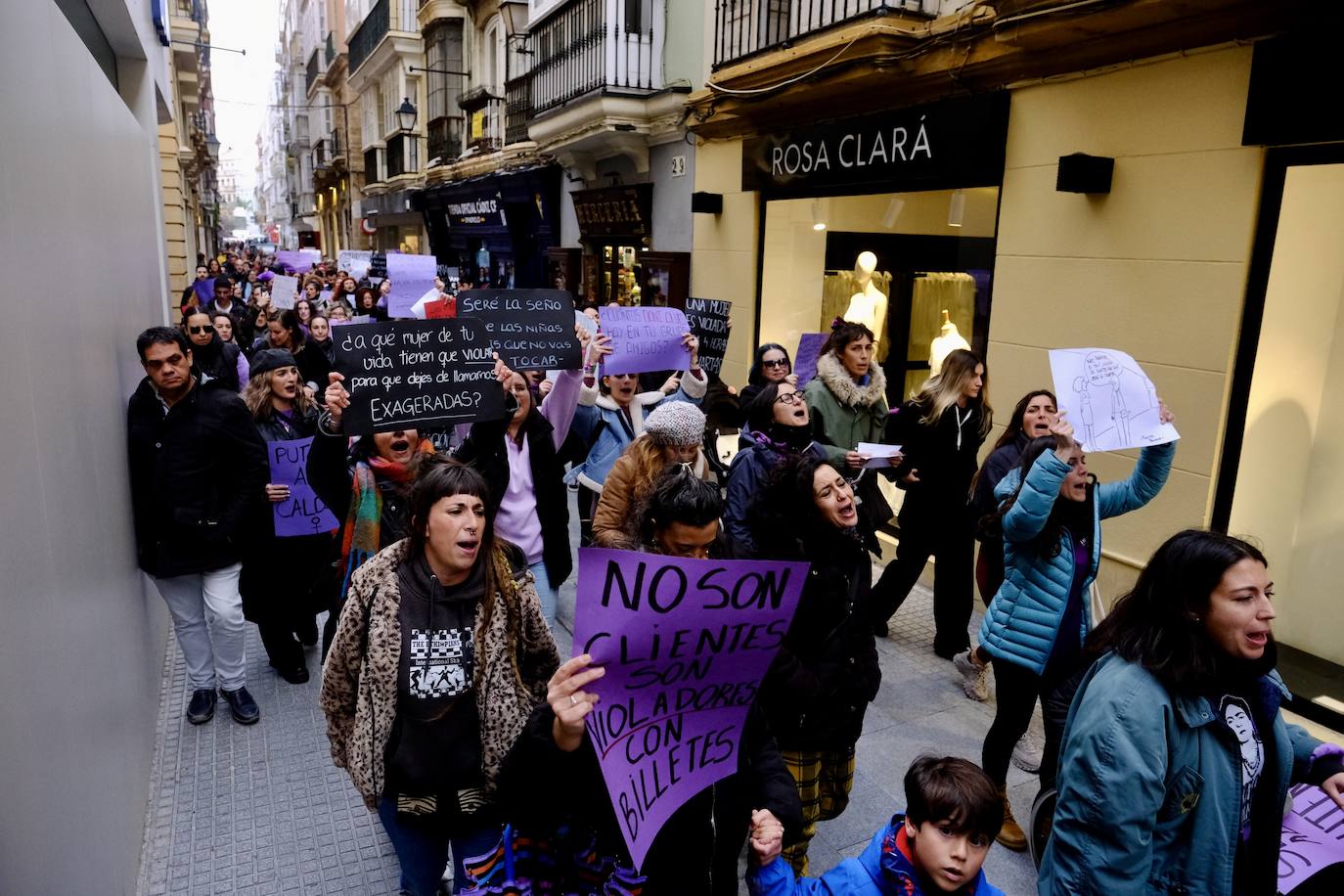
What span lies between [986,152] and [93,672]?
609 centimetres

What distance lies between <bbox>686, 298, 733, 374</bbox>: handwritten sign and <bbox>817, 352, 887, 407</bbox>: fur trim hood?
131 cm

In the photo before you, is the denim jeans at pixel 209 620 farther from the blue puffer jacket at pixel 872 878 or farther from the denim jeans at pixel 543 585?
the blue puffer jacket at pixel 872 878

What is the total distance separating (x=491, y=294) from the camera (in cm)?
529

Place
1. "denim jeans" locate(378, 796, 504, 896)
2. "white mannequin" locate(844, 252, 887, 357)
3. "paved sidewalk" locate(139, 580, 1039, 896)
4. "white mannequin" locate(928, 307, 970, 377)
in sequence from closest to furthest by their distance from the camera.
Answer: "denim jeans" locate(378, 796, 504, 896) → "paved sidewalk" locate(139, 580, 1039, 896) → "white mannequin" locate(928, 307, 970, 377) → "white mannequin" locate(844, 252, 887, 357)

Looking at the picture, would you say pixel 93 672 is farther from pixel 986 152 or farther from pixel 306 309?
pixel 306 309

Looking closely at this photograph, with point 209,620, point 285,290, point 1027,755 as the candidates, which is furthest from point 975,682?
point 285,290

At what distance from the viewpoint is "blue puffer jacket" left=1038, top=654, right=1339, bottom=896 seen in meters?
2.18

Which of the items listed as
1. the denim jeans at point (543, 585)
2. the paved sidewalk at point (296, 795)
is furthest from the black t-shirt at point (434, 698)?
the denim jeans at point (543, 585)

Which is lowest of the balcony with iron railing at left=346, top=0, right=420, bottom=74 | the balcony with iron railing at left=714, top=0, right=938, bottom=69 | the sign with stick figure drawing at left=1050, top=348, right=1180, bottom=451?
the sign with stick figure drawing at left=1050, top=348, right=1180, bottom=451

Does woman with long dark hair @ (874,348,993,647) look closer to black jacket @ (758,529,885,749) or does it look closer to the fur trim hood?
the fur trim hood

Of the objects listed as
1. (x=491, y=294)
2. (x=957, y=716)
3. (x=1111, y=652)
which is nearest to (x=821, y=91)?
(x=491, y=294)

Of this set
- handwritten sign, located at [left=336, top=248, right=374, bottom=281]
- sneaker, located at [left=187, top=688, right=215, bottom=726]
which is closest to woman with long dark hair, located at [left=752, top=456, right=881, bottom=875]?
sneaker, located at [left=187, top=688, right=215, bottom=726]

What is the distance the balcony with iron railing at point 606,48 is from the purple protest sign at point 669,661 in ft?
33.9

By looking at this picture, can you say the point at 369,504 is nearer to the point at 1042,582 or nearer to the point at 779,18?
the point at 1042,582
